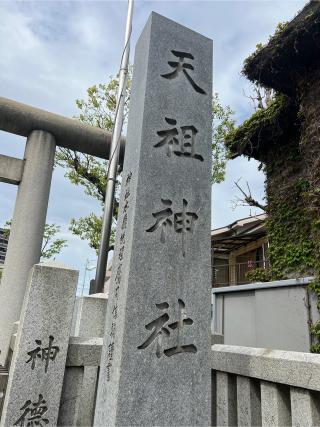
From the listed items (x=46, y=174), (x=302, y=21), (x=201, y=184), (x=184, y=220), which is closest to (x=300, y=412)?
Answer: (x=184, y=220)

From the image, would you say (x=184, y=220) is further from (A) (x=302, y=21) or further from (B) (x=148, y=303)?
(A) (x=302, y=21)

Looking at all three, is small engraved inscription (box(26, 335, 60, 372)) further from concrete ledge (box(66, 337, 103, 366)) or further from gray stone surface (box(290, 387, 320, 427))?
gray stone surface (box(290, 387, 320, 427))

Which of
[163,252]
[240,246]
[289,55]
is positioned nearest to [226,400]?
[163,252]

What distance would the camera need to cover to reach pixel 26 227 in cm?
707

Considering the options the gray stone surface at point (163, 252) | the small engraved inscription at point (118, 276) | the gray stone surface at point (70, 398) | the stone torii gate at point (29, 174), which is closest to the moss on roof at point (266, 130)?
the stone torii gate at point (29, 174)

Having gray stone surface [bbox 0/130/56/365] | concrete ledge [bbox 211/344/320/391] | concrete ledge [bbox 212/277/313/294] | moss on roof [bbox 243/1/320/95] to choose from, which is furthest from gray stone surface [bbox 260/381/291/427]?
moss on roof [bbox 243/1/320/95]

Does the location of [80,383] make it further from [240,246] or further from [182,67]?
[240,246]

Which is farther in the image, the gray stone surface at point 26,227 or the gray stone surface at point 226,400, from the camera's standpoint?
the gray stone surface at point 26,227

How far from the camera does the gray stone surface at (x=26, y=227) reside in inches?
259

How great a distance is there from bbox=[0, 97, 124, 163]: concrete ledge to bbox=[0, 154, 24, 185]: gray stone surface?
0.65 metres

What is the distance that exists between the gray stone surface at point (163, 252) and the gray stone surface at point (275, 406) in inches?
19.2

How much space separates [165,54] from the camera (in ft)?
12.0

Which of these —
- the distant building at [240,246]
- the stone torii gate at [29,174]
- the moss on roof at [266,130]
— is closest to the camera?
the stone torii gate at [29,174]

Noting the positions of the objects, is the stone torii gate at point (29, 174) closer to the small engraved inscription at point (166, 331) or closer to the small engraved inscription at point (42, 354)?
the small engraved inscription at point (42, 354)
